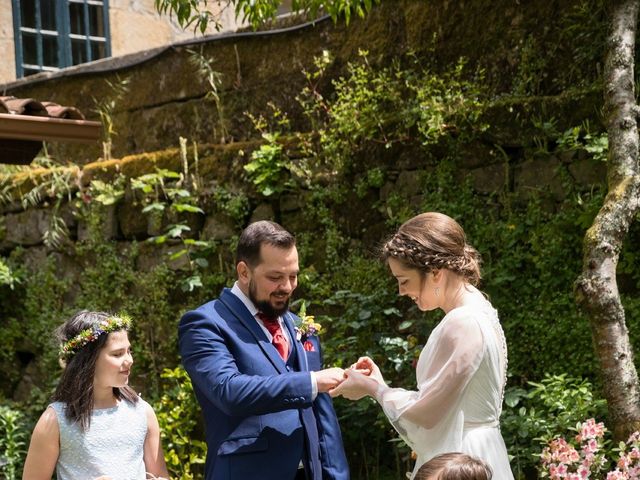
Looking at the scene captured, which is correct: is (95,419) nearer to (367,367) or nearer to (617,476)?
(367,367)

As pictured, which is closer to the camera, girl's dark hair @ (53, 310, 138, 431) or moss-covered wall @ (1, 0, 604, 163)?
girl's dark hair @ (53, 310, 138, 431)

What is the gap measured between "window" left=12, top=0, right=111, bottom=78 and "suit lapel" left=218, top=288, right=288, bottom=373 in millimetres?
6399

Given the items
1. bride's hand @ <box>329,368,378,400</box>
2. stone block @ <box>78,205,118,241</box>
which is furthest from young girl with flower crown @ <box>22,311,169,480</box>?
stone block @ <box>78,205,118,241</box>

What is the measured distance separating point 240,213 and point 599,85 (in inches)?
98.3

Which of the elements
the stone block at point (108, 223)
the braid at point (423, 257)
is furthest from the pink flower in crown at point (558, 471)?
the stone block at point (108, 223)

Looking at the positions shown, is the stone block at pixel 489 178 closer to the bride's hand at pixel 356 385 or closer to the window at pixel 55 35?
the bride's hand at pixel 356 385

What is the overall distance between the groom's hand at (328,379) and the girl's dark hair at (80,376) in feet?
2.96

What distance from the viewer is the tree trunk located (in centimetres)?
477

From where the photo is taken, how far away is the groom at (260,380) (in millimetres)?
3672

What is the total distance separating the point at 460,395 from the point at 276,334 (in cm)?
97

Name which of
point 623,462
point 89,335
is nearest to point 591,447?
point 623,462

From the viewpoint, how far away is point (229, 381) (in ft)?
12.0

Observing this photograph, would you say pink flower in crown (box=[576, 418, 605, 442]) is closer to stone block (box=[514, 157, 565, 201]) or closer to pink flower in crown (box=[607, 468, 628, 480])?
pink flower in crown (box=[607, 468, 628, 480])

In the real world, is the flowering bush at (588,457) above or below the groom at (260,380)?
below
